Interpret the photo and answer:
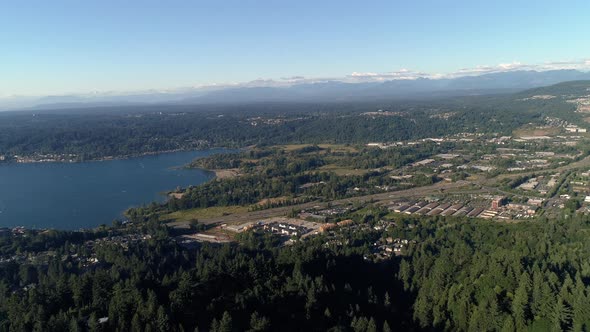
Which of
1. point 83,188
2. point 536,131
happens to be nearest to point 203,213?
point 83,188

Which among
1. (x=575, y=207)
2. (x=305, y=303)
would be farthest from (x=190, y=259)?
(x=575, y=207)

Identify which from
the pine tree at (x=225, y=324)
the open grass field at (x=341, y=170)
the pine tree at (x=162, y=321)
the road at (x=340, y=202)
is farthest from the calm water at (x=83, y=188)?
the pine tree at (x=225, y=324)

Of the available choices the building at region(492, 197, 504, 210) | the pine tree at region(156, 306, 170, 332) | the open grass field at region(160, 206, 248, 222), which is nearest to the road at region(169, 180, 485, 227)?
the open grass field at region(160, 206, 248, 222)

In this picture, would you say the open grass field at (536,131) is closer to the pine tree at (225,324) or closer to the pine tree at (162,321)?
the pine tree at (225,324)

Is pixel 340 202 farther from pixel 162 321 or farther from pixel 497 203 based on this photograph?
pixel 162 321

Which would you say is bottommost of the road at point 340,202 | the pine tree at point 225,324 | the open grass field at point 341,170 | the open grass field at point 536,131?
the road at point 340,202
